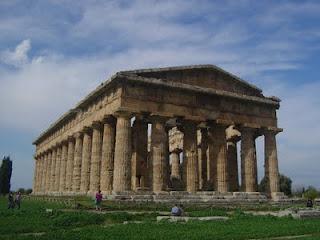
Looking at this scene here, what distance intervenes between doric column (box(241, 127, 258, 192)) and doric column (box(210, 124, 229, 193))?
2000mm

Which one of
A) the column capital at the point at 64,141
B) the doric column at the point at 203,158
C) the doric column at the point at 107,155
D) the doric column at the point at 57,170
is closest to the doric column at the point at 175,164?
the doric column at the point at 203,158

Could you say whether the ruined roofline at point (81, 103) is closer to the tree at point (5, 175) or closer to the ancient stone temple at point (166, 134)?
the ancient stone temple at point (166, 134)

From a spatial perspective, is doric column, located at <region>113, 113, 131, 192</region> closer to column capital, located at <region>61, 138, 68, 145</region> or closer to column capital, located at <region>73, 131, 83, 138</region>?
column capital, located at <region>73, 131, 83, 138</region>

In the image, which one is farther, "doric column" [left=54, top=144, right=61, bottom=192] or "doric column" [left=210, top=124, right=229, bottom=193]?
"doric column" [left=54, top=144, right=61, bottom=192]

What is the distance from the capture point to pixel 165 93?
3262 centimetres

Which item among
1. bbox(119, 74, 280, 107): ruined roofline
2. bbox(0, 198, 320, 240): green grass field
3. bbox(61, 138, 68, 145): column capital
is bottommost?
bbox(0, 198, 320, 240): green grass field

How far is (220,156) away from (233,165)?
6.65 meters

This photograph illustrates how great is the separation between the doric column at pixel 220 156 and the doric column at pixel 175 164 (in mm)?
7741

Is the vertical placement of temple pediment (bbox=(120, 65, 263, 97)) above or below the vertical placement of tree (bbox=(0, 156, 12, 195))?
above

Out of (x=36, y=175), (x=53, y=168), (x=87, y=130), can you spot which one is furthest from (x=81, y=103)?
(x=36, y=175)

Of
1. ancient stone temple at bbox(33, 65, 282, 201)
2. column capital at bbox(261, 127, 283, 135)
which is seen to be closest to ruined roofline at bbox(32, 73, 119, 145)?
ancient stone temple at bbox(33, 65, 282, 201)

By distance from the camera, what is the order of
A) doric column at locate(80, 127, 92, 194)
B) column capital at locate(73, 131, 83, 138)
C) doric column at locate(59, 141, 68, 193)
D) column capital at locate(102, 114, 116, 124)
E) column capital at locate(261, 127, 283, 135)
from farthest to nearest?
doric column at locate(59, 141, 68, 193)
column capital at locate(73, 131, 83, 138)
column capital at locate(261, 127, 283, 135)
doric column at locate(80, 127, 92, 194)
column capital at locate(102, 114, 116, 124)

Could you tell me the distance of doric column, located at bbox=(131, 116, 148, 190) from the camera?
35688mm

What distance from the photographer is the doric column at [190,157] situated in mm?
33344
